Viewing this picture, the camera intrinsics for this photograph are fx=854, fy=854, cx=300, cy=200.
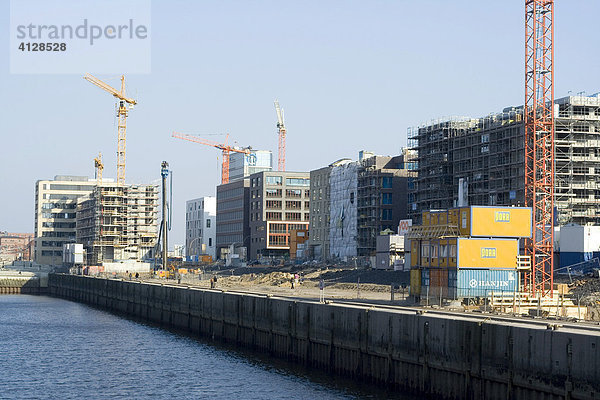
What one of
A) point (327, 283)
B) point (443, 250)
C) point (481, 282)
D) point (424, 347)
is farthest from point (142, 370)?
point (327, 283)

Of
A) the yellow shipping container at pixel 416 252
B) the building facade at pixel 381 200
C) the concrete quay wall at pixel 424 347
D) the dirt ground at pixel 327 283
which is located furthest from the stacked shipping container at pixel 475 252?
the building facade at pixel 381 200

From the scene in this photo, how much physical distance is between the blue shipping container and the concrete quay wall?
14.4 meters

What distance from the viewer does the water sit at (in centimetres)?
5416

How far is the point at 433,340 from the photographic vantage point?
4716cm

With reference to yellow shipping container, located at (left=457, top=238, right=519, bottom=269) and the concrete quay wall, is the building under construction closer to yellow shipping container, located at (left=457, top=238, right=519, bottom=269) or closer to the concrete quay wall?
yellow shipping container, located at (left=457, top=238, right=519, bottom=269)

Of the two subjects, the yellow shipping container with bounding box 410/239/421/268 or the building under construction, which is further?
the building under construction

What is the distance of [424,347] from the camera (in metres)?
47.8

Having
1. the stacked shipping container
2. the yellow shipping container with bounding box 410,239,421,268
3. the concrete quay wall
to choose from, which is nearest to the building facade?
the concrete quay wall

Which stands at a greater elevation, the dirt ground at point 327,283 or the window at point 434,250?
the window at point 434,250

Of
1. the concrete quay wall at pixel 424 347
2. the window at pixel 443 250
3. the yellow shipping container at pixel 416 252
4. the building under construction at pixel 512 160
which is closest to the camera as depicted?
the concrete quay wall at pixel 424 347

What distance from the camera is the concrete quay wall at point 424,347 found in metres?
38.0

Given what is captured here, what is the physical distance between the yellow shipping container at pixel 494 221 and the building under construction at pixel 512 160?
72.2m

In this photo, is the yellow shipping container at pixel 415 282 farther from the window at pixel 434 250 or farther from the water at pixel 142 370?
the water at pixel 142 370

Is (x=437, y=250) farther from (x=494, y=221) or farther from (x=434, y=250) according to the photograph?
(x=494, y=221)
